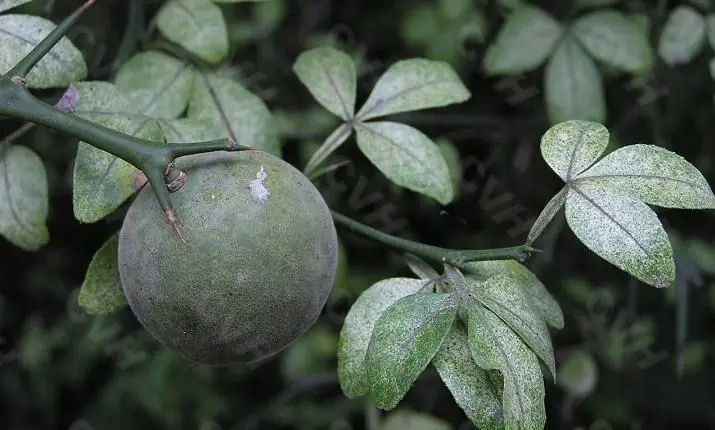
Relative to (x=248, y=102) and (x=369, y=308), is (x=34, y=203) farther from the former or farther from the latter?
(x=369, y=308)

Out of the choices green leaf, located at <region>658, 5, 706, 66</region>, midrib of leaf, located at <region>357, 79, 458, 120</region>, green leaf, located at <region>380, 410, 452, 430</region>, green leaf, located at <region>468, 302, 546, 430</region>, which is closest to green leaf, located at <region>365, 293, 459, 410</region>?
green leaf, located at <region>468, 302, 546, 430</region>

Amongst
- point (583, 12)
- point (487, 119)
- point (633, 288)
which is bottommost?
point (633, 288)

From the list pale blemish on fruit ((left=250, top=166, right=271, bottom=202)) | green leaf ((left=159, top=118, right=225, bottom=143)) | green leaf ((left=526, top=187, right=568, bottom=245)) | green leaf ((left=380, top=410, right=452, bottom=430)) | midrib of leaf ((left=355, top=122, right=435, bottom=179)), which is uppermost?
pale blemish on fruit ((left=250, top=166, right=271, bottom=202))

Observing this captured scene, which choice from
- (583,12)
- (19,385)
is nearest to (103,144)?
(583,12)

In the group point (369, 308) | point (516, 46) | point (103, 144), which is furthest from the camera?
point (516, 46)

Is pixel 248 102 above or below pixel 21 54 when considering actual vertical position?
below

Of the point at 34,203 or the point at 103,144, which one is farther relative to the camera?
the point at 34,203

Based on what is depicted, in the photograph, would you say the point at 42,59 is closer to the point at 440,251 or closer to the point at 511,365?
the point at 440,251

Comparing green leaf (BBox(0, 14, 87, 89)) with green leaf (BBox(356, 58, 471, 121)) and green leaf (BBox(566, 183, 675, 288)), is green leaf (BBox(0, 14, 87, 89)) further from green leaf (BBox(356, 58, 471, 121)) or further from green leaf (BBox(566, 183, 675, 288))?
green leaf (BBox(566, 183, 675, 288))
